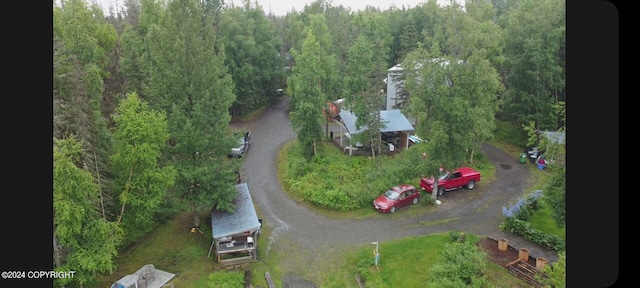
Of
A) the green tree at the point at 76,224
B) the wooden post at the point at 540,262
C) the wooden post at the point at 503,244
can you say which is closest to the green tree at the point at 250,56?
the green tree at the point at 76,224

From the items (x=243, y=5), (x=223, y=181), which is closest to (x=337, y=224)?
(x=223, y=181)

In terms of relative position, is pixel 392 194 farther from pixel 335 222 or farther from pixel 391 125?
pixel 391 125

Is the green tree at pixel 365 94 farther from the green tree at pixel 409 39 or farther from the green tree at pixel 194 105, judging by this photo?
the green tree at pixel 409 39

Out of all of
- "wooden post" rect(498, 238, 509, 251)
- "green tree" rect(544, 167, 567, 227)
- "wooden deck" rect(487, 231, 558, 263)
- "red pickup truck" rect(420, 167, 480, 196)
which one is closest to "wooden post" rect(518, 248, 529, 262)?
"wooden deck" rect(487, 231, 558, 263)

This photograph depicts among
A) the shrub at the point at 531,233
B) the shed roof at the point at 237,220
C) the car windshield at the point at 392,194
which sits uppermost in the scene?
the car windshield at the point at 392,194

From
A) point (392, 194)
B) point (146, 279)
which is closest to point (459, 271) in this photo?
point (392, 194)

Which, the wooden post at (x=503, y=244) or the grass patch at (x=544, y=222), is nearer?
the wooden post at (x=503, y=244)
